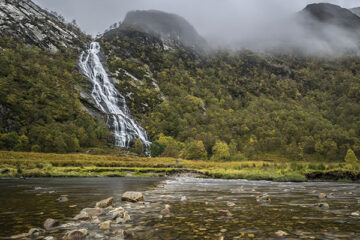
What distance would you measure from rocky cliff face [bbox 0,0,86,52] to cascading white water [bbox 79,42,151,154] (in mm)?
21366

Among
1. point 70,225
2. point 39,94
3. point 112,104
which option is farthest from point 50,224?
point 112,104

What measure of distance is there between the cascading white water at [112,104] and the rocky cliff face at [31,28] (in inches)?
841

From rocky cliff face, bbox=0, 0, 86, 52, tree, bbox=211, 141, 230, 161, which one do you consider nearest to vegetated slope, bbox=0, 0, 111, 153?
rocky cliff face, bbox=0, 0, 86, 52

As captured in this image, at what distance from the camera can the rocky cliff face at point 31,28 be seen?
157562 millimetres

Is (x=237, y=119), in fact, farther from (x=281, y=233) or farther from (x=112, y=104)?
(x=281, y=233)

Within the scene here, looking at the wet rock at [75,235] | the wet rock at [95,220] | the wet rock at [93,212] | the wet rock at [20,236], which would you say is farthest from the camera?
the wet rock at [93,212]

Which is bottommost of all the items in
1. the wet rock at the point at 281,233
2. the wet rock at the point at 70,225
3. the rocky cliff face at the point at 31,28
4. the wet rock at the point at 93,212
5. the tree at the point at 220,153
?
the tree at the point at 220,153

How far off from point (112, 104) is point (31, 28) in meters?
91.8

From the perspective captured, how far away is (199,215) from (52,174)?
32830mm

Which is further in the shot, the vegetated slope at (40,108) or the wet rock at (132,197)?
the vegetated slope at (40,108)

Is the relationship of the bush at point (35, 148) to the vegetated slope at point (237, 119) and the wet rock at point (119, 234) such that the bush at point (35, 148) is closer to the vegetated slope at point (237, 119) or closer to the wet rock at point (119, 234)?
the vegetated slope at point (237, 119)

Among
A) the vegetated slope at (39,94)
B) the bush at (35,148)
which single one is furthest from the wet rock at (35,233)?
the bush at (35,148)

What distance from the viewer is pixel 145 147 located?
10175 centimetres

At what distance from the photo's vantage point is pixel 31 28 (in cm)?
16500
